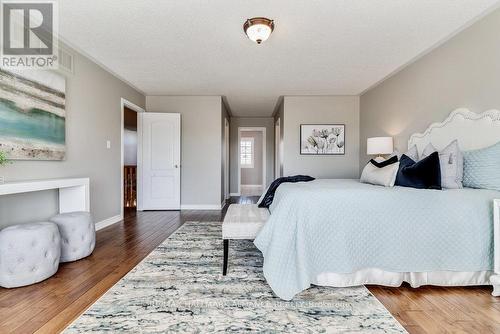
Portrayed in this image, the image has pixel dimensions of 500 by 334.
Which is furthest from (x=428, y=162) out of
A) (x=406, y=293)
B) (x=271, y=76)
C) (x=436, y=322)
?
(x=271, y=76)

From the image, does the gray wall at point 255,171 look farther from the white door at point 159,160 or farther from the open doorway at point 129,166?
the white door at point 159,160

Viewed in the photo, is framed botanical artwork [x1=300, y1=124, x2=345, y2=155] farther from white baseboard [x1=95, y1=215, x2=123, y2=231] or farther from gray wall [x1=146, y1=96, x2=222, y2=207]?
white baseboard [x1=95, y1=215, x2=123, y2=231]

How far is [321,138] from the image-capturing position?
541cm

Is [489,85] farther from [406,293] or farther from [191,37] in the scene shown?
[191,37]

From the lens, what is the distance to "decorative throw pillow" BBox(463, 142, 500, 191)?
2.12 m

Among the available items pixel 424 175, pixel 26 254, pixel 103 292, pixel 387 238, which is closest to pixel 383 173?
pixel 424 175

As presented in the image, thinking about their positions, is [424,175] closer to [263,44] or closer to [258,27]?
[258,27]

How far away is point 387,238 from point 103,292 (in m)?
2.11

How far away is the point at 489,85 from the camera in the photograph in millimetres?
2381

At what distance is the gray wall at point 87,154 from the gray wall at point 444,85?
4437 millimetres

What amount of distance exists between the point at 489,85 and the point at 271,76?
2.72 meters

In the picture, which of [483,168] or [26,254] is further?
[483,168]

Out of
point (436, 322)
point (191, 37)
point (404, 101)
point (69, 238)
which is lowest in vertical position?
point (436, 322)

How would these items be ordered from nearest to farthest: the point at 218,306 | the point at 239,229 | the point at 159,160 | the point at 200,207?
the point at 218,306 < the point at 239,229 < the point at 159,160 < the point at 200,207
